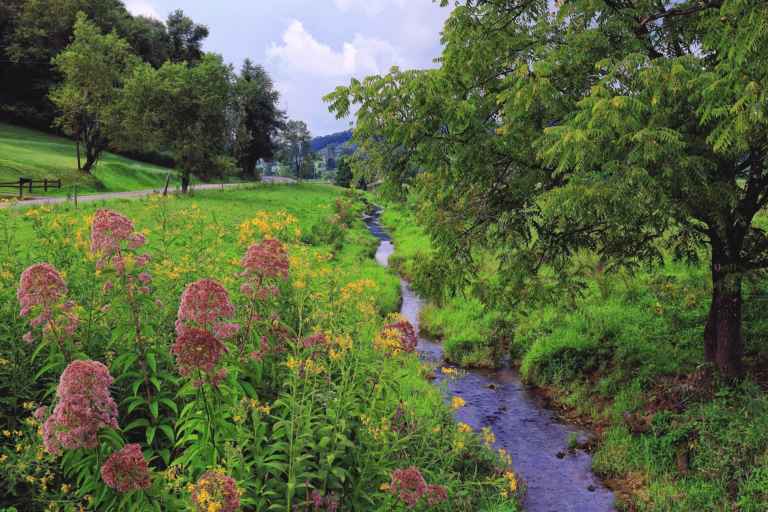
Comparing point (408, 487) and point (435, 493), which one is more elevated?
point (408, 487)

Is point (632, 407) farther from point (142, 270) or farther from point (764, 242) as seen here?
point (142, 270)

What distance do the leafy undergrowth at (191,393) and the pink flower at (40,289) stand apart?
0.04ft

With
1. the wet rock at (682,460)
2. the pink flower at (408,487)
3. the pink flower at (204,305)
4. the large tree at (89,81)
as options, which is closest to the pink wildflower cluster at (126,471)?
the pink flower at (204,305)

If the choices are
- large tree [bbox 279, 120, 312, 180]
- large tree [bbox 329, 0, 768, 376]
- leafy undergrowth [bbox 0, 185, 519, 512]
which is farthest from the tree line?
leafy undergrowth [bbox 0, 185, 519, 512]

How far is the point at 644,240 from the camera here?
1081cm

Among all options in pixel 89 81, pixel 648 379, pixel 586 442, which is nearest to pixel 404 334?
pixel 586 442

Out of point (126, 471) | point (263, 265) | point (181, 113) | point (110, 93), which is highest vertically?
point (110, 93)

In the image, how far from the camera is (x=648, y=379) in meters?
11.2

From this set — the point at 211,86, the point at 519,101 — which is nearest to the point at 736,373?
the point at 519,101

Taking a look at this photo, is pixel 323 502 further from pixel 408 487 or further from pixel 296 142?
pixel 296 142

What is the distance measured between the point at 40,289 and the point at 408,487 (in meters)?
3.73

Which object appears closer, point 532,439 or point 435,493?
point 435,493

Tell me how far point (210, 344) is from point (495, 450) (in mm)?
7051

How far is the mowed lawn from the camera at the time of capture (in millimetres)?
41062
